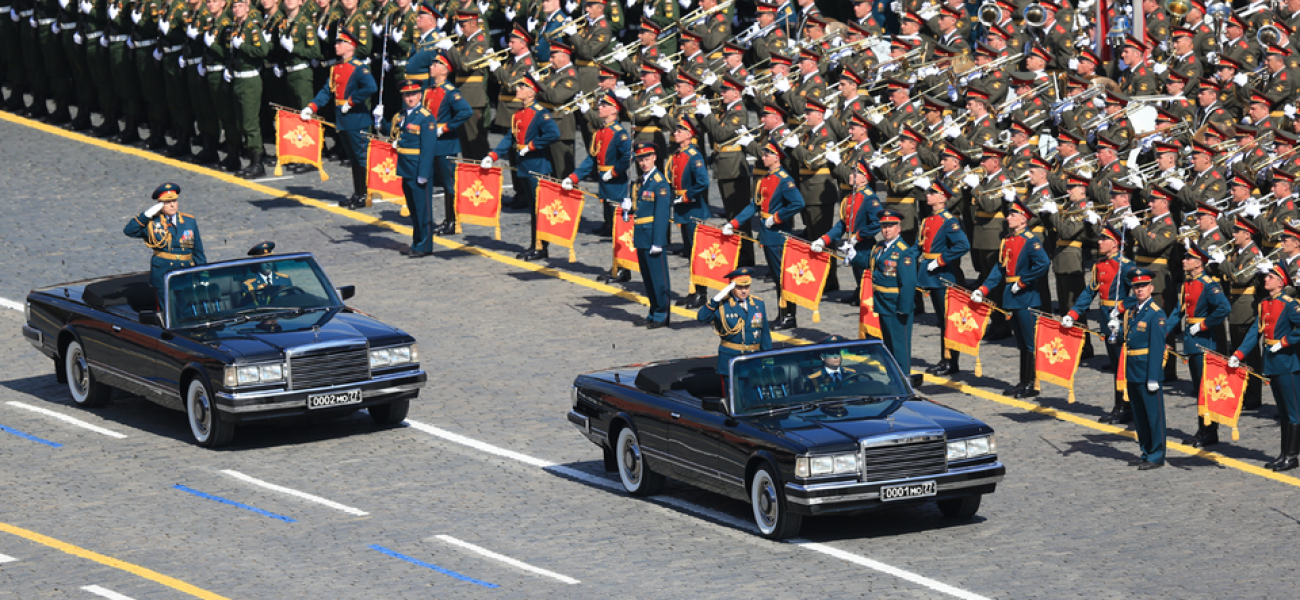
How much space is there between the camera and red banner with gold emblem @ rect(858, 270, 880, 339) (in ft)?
68.4

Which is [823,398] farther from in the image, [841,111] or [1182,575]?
[841,111]

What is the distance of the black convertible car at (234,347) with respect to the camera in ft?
59.4

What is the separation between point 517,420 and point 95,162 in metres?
14.0

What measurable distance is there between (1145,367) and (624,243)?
7.54m

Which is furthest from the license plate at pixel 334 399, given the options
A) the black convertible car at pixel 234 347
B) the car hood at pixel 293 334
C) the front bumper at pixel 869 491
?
the front bumper at pixel 869 491

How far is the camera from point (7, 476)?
1767 centimetres

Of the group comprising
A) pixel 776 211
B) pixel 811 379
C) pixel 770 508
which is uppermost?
pixel 776 211

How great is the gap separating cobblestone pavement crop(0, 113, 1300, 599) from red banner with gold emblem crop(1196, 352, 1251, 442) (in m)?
0.40

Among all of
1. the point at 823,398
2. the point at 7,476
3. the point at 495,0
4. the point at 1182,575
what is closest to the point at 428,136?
the point at 495,0

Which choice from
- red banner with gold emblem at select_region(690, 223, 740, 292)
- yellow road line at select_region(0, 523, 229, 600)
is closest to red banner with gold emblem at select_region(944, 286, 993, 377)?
red banner with gold emblem at select_region(690, 223, 740, 292)

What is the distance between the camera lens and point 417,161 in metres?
25.7

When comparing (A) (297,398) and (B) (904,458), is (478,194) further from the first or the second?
(B) (904,458)

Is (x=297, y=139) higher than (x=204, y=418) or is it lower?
higher

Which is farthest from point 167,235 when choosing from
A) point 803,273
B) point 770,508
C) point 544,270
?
point 770,508
